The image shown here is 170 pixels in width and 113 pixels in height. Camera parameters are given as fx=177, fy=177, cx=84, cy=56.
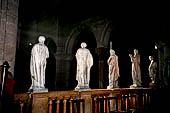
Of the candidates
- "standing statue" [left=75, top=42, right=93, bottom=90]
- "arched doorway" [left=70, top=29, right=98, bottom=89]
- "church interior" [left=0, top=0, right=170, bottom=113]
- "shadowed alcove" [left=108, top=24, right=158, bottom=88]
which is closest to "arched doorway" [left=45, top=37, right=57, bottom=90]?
"church interior" [left=0, top=0, right=170, bottom=113]

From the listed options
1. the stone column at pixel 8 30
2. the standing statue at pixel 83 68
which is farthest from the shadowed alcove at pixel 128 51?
the stone column at pixel 8 30

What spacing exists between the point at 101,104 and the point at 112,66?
7.94 feet

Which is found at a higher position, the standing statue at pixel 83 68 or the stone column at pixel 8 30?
the stone column at pixel 8 30

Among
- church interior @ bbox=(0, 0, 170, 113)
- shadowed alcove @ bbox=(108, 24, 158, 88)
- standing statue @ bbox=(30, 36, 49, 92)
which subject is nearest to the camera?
standing statue @ bbox=(30, 36, 49, 92)

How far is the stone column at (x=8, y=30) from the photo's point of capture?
555cm

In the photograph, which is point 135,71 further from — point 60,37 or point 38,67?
point 60,37

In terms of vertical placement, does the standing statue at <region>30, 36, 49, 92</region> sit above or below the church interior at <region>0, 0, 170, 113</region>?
below

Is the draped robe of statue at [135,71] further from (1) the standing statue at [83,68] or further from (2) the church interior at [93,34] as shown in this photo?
(1) the standing statue at [83,68]

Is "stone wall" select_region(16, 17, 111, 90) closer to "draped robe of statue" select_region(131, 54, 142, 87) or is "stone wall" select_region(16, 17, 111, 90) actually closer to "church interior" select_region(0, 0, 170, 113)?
"church interior" select_region(0, 0, 170, 113)

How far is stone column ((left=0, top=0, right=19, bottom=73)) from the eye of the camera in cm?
555

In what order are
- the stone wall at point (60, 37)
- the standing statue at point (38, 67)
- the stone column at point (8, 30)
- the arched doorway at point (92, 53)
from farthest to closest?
the arched doorway at point (92, 53) → the stone wall at point (60, 37) → the stone column at point (8, 30) → the standing statue at point (38, 67)

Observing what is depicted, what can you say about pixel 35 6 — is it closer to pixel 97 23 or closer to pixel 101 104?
pixel 97 23

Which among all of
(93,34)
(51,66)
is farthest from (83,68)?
(51,66)

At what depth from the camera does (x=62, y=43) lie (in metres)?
12.6
